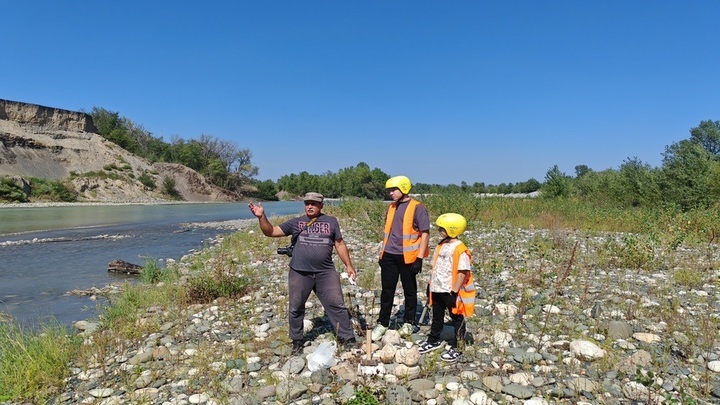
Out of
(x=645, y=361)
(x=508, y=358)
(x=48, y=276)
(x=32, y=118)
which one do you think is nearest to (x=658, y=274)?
(x=645, y=361)

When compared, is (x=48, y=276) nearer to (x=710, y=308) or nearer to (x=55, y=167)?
(x=710, y=308)

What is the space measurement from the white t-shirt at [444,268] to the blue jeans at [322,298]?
121 cm

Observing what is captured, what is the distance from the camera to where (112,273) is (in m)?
12.1

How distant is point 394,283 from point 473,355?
1.44m

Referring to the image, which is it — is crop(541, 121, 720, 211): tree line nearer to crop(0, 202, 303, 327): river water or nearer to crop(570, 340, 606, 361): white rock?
crop(570, 340, 606, 361): white rock

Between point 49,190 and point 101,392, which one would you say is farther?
point 49,190

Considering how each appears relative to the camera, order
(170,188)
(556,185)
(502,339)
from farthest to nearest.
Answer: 1. (170,188)
2. (556,185)
3. (502,339)

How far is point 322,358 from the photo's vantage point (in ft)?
15.0

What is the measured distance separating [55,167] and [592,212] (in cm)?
7515

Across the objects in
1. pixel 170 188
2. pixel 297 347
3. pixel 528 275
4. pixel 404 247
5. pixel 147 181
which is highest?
pixel 147 181

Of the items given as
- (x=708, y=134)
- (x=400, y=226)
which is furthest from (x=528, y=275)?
(x=708, y=134)

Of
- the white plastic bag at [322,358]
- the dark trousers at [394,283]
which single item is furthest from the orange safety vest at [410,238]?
the white plastic bag at [322,358]

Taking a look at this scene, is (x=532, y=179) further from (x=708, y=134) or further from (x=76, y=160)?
(x=76, y=160)

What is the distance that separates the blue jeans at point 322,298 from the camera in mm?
5137
